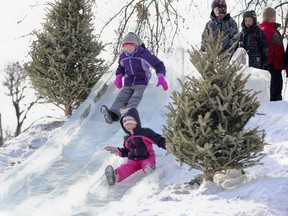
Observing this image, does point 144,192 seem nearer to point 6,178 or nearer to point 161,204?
point 161,204

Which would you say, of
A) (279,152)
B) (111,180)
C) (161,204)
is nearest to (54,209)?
(111,180)

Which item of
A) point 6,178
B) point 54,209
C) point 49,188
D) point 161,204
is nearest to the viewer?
point 161,204

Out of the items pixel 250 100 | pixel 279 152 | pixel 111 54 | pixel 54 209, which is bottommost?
pixel 54 209

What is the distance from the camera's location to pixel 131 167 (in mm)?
5461

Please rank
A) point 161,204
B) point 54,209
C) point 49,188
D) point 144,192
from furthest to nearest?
point 49,188, point 54,209, point 144,192, point 161,204

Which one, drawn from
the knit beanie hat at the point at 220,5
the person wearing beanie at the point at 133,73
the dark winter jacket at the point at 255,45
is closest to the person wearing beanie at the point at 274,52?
the dark winter jacket at the point at 255,45

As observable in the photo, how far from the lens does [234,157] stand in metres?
4.19

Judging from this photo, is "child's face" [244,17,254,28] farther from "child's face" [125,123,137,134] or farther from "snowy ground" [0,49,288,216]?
"child's face" [125,123,137,134]

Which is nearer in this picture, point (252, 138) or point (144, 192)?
point (252, 138)

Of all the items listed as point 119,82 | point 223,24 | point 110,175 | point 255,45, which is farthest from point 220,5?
point 110,175

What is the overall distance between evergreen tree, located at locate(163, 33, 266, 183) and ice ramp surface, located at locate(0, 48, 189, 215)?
1211 millimetres

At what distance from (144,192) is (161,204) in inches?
24.9

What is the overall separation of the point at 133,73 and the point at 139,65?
0.18 metres

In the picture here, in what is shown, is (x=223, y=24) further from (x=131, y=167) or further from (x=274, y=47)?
(x=131, y=167)
